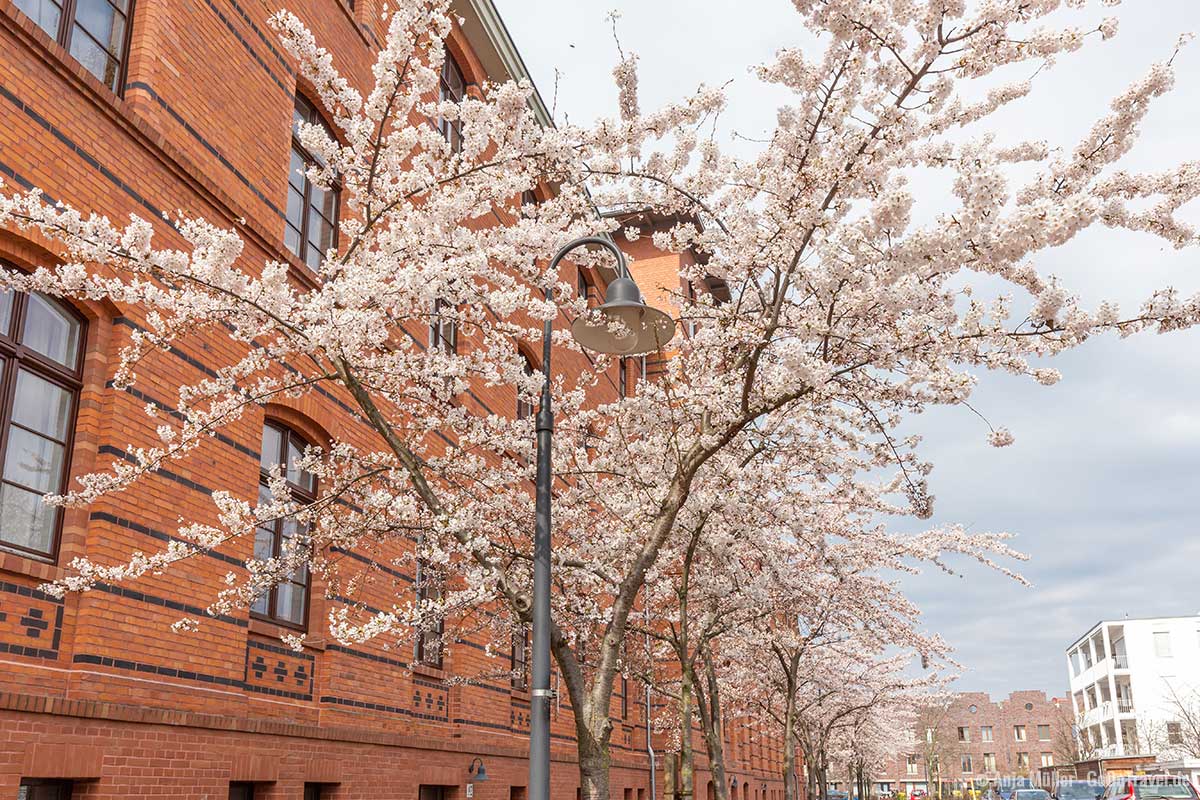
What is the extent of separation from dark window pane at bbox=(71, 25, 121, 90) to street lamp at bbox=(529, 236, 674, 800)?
435 centimetres

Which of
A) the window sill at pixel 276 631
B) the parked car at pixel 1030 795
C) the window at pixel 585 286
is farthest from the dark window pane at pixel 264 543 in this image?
the parked car at pixel 1030 795

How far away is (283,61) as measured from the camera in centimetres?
1190

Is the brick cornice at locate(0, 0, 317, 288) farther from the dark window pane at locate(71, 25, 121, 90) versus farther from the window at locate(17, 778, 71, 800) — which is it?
the window at locate(17, 778, 71, 800)

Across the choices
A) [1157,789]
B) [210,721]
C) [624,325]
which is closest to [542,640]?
[624,325]

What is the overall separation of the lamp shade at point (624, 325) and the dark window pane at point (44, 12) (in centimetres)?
495

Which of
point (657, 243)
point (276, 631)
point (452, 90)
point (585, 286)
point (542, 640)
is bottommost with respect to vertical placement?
point (542, 640)

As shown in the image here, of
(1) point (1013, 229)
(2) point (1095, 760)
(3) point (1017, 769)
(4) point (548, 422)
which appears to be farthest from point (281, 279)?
(3) point (1017, 769)

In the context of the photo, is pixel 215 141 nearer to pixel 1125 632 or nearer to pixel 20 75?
pixel 20 75

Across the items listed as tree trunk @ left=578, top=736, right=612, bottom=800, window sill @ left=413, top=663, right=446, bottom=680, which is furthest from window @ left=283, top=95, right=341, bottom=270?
tree trunk @ left=578, top=736, right=612, bottom=800

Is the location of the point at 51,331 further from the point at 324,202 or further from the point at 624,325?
the point at 324,202

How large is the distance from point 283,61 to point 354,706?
7561mm

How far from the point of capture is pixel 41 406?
798cm

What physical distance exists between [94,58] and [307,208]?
11.7 ft

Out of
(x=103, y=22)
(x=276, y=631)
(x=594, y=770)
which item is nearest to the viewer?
(x=594, y=770)
